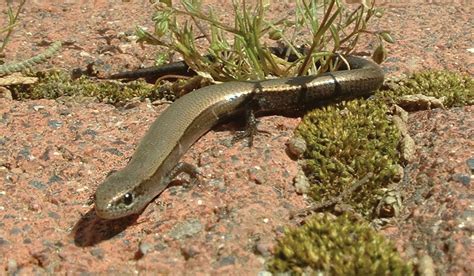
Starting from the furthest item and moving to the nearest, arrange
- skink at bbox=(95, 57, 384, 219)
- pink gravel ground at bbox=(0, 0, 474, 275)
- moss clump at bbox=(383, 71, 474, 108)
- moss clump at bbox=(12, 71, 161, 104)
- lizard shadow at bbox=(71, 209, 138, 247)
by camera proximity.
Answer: moss clump at bbox=(12, 71, 161, 104) < moss clump at bbox=(383, 71, 474, 108) < skink at bbox=(95, 57, 384, 219) < lizard shadow at bbox=(71, 209, 138, 247) < pink gravel ground at bbox=(0, 0, 474, 275)

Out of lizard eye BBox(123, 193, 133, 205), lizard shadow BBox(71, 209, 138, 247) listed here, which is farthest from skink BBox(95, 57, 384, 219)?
lizard shadow BBox(71, 209, 138, 247)

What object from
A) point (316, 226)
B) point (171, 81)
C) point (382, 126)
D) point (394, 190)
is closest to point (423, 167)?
point (394, 190)

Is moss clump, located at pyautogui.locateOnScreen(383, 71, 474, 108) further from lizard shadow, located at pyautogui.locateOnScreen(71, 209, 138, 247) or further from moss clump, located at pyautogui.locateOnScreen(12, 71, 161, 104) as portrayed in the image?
lizard shadow, located at pyautogui.locateOnScreen(71, 209, 138, 247)

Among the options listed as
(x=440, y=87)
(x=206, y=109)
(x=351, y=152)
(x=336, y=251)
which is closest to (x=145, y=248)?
(x=336, y=251)

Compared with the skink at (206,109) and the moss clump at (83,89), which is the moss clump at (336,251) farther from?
the moss clump at (83,89)

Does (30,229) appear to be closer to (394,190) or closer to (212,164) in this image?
(212,164)

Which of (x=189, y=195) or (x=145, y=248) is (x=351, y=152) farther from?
(x=145, y=248)
